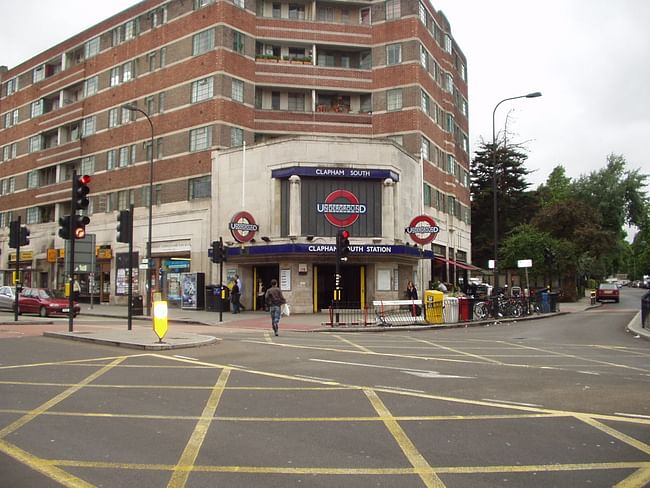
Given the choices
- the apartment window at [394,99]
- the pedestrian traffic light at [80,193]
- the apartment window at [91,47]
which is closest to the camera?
the pedestrian traffic light at [80,193]

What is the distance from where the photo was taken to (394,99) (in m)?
38.4

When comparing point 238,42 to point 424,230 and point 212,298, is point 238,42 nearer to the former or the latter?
point 212,298

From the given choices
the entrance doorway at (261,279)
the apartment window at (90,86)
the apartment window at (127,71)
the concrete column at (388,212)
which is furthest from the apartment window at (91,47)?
the concrete column at (388,212)

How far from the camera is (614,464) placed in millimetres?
5199

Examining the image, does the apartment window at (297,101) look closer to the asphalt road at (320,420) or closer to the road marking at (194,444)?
the asphalt road at (320,420)

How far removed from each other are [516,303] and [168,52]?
27856 mm

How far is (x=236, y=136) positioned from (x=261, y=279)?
32.4 feet

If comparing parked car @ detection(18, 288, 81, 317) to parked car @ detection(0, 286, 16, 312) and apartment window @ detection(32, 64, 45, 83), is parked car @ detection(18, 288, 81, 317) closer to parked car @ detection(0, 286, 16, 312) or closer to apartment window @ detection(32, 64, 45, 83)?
parked car @ detection(0, 286, 16, 312)

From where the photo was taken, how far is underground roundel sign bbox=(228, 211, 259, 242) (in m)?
29.9

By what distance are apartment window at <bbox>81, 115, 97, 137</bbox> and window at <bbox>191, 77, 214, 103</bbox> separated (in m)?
11.9

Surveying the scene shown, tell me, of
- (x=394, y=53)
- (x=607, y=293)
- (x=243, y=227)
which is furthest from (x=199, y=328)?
(x=607, y=293)

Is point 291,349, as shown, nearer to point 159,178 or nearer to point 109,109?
point 159,178

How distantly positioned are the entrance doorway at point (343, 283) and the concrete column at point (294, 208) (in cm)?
245

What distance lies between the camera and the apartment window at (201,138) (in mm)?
35719
